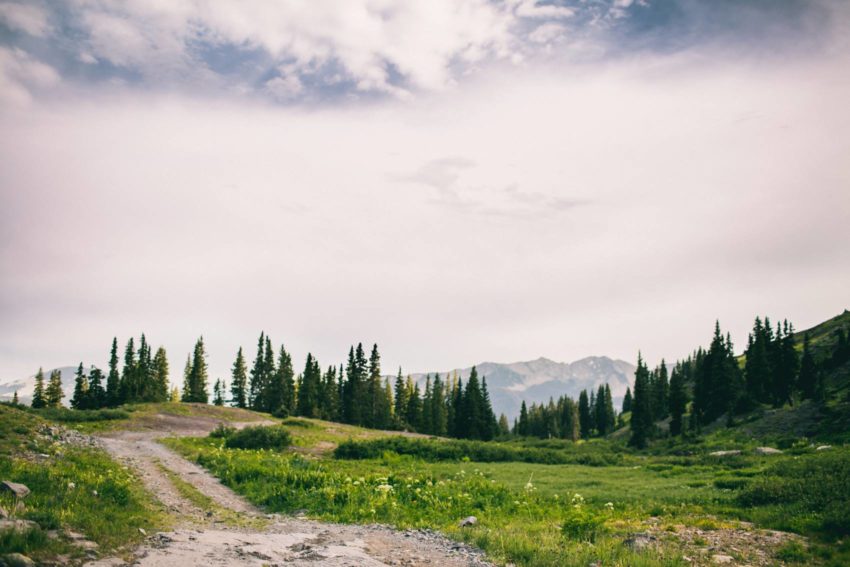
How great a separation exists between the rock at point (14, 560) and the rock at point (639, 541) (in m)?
13.3

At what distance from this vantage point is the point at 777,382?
75.2 meters

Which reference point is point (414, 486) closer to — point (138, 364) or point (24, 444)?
point (24, 444)

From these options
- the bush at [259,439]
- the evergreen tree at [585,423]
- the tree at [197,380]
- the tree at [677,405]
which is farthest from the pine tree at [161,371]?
the evergreen tree at [585,423]

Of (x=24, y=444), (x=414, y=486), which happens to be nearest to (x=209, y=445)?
(x=24, y=444)

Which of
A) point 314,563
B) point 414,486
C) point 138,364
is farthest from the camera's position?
point 138,364

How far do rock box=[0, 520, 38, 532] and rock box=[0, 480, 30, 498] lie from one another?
3115 mm

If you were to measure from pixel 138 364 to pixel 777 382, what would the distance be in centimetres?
11542

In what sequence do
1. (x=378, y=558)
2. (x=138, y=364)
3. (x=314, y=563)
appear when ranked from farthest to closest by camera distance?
(x=138, y=364) < (x=378, y=558) < (x=314, y=563)

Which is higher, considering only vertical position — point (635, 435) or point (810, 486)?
point (810, 486)

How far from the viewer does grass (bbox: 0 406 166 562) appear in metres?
8.77

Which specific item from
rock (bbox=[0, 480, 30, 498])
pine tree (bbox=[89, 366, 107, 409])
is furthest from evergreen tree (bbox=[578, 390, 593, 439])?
rock (bbox=[0, 480, 30, 498])

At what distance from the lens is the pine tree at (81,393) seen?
279 feet

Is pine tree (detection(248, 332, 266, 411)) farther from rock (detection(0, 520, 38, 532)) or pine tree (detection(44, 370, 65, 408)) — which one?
rock (detection(0, 520, 38, 532))

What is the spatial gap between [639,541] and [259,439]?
97.9 feet
